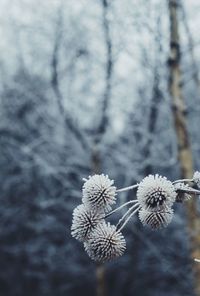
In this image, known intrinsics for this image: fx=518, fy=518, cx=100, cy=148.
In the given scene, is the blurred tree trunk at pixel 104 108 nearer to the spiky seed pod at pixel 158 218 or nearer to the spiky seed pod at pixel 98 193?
the spiky seed pod at pixel 98 193

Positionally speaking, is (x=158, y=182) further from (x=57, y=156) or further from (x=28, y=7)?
(x=57, y=156)

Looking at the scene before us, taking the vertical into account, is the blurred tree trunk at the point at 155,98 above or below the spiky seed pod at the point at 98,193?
above

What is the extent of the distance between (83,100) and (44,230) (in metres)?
4.52

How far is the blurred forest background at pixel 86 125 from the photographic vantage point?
6.68 metres

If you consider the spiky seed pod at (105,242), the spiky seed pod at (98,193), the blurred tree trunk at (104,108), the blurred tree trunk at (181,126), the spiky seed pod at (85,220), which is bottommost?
→ the spiky seed pod at (105,242)

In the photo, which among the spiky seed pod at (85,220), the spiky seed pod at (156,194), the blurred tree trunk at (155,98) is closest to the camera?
the spiky seed pod at (156,194)

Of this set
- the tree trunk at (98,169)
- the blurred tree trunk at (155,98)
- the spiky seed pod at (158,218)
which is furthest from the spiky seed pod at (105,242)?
the tree trunk at (98,169)

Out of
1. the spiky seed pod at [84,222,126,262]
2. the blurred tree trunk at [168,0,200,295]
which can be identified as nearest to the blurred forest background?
the blurred tree trunk at [168,0,200,295]

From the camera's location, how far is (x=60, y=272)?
1376 cm

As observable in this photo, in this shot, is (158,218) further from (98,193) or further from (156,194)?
(98,193)

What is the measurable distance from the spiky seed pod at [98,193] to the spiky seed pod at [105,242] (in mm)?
78

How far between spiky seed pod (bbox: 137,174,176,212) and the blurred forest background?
13.7 feet

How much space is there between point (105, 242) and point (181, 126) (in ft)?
14.5

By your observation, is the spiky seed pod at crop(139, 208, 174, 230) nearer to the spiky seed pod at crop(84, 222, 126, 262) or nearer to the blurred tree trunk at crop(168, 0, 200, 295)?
the spiky seed pod at crop(84, 222, 126, 262)
